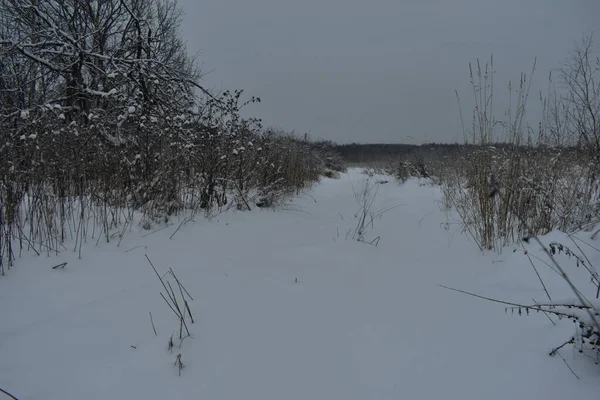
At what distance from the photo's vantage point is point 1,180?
6.43ft

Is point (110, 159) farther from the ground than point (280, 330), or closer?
farther from the ground

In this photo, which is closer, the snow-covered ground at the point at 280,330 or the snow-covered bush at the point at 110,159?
the snow-covered ground at the point at 280,330

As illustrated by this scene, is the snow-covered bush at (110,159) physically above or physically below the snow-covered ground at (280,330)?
above

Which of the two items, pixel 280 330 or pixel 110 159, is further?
pixel 110 159

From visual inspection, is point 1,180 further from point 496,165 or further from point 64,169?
point 496,165

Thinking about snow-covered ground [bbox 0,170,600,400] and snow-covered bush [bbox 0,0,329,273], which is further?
snow-covered bush [bbox 0,0,329,273]

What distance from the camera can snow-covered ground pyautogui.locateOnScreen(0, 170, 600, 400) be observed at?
0.98 metres

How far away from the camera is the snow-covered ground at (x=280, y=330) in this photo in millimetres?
980

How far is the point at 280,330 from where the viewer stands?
4.30 feet

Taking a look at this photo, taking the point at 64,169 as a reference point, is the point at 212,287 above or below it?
below

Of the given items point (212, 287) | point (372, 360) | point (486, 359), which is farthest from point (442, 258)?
point (212, 287)

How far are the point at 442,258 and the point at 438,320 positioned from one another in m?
1.18

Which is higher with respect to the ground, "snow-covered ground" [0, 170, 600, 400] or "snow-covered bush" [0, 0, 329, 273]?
"snow-covered bush" [0, 0, 329, 273]

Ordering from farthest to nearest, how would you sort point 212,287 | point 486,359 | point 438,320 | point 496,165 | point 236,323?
point 496,165, point 212,287, point 438,320, point 236,323, point 486,359
